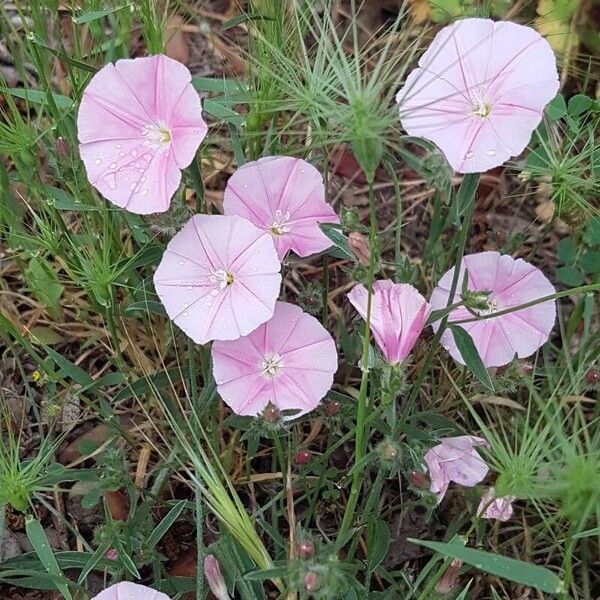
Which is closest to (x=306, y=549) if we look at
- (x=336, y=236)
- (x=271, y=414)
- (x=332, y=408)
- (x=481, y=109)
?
(x=271, y=414)

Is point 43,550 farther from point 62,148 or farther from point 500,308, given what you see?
point 500,308

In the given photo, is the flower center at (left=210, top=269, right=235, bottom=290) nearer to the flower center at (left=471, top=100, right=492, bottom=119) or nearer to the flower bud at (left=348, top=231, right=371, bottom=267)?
the flower bud at (left=348, top=231, right=371, bottom=267)

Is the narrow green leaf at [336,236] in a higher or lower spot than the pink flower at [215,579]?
higher

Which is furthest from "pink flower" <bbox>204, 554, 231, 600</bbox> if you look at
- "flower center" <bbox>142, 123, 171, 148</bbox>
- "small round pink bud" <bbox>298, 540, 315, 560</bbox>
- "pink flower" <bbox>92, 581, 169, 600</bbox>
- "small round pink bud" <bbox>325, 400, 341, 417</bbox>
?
"flower center" <bbox>142, 123, 171, 148</bbox>

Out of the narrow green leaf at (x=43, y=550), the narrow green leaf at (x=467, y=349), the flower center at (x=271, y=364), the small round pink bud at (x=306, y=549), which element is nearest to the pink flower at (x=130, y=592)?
the narrow green leaf at (x=43, y=550)

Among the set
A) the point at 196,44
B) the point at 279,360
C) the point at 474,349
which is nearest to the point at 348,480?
the point at 279,360

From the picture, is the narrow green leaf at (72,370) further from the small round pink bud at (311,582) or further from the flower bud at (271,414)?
the small round pink bud at (311,582)
